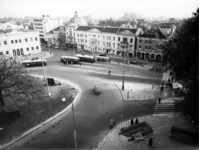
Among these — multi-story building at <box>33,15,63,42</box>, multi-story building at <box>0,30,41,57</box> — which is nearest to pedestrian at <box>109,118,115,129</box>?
multi-story building at <box>0,30,41,57</box>

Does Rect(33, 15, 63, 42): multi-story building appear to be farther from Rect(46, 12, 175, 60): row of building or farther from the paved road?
the paved road

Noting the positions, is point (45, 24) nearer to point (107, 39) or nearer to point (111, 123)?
point (107, 39)

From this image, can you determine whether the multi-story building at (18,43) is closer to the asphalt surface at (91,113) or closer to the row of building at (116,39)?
the row of building at (116,39)

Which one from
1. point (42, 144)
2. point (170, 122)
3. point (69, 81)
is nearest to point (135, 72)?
point (69, 81)

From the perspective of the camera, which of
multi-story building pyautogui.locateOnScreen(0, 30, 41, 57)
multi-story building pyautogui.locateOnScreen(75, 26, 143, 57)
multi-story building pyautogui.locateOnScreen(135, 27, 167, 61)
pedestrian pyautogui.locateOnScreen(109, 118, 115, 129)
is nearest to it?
pedestrian pyautogui.locateOnScreen(109, 118, 115, 129)

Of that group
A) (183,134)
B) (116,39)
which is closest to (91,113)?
(183,134)

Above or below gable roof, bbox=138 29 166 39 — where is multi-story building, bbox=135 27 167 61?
below
